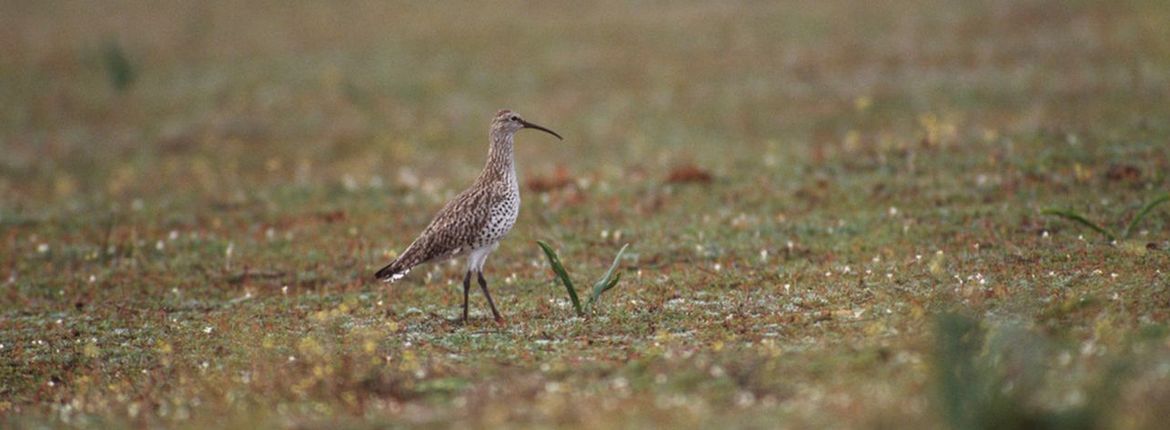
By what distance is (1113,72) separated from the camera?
1117 inches

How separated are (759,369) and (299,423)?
3.68 metres

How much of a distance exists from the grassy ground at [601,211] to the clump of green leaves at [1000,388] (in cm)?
A: 2

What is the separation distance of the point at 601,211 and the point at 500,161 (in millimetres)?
5605

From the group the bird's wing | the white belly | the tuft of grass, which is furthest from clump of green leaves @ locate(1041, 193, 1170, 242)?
the tuft of grass

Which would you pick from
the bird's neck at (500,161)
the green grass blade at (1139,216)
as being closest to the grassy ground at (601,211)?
the green grass blade at (1139,216)

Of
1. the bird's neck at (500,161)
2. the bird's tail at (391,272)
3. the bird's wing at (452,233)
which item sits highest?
the bird's neck at (500,161)

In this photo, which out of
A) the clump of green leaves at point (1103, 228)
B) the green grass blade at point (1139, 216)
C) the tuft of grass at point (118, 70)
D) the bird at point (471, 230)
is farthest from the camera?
the tuft of grass at point (118, 70)

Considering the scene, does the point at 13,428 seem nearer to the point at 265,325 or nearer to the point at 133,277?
the point at 265,325

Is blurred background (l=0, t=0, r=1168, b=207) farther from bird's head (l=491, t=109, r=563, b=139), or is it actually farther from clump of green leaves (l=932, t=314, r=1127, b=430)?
clump of green leaves (l=932, t=314, r=1127, b=430)

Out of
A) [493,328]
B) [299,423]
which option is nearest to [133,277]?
[493,328]

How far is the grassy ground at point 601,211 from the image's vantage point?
10234 millimetres

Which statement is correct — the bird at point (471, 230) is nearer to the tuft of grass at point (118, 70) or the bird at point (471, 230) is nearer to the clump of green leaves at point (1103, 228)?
the clump of green leaves at point (1103, 228)

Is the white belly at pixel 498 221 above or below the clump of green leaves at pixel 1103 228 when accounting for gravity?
above

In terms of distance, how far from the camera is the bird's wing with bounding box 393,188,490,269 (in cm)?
1428
